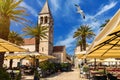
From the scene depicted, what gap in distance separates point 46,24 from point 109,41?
7146 cm

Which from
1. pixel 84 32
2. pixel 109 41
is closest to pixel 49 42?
pixel 84 32

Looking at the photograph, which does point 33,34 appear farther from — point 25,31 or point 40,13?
point 40,13

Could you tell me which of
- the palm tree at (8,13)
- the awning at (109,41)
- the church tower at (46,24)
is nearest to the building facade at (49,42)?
the church tower at (46,24)

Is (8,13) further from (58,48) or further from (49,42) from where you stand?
(58,48)

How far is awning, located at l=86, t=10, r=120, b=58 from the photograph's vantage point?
3412 mm

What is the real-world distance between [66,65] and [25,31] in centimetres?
1020

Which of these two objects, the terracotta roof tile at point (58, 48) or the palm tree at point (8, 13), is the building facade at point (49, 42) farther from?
the palm tree at point (8, 13)

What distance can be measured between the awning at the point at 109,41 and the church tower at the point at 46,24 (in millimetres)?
67501

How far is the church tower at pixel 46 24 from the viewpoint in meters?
73.9

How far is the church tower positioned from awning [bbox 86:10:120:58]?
221ft

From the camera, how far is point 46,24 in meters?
75.6

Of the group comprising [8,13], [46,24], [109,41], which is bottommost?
[109,41]

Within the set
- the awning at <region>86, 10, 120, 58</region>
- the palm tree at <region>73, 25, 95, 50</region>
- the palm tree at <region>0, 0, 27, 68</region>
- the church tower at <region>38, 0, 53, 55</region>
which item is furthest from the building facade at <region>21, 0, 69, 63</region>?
the awning at <region>86, 10, 120, 58</region>

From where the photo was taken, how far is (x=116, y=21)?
3.47 metres
